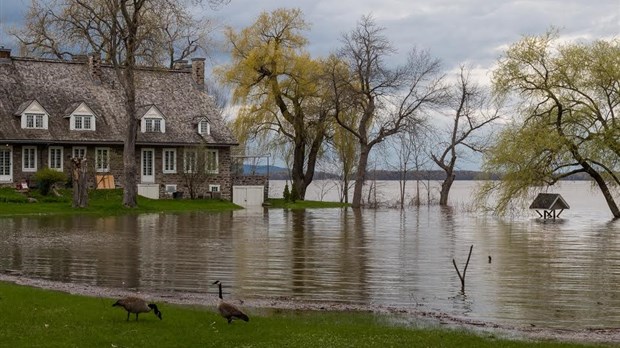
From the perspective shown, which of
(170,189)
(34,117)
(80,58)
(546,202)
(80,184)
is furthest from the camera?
(80,58)

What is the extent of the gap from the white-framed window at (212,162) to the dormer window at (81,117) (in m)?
8.05

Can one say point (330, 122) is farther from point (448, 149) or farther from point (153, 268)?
point (153, 268)

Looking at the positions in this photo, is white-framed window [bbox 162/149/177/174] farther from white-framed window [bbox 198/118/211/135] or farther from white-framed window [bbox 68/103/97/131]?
white-framed window [bbox 68/103/97/131]

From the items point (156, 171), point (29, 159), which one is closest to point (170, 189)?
point (156, 171)

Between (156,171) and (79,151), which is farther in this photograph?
(156,171)

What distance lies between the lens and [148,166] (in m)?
61.4

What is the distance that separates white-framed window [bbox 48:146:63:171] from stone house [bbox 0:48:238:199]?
6 centimetres

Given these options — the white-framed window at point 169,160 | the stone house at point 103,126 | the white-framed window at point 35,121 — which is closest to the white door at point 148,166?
the stone house at point 103,126

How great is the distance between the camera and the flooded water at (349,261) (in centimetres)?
2086

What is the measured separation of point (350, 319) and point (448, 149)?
57.5 metres

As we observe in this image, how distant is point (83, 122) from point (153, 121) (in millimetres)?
5009

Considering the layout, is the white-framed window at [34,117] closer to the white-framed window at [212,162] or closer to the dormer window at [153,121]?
the dormer window at [153,121]

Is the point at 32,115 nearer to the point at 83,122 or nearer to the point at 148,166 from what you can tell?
the point at 83,122

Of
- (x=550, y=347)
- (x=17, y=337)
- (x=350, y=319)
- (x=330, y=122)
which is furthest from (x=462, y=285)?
(x=330, y=122)
